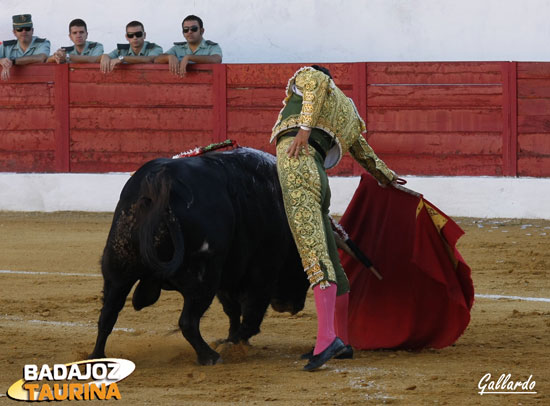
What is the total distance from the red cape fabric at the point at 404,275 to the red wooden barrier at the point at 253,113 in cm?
481

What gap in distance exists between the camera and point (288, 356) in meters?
3.71

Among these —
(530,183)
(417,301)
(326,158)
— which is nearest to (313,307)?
(417,301)

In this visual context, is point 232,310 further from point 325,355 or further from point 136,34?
point 136,34

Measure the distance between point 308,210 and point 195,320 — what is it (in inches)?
19.1

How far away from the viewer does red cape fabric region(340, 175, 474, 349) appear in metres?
3.87

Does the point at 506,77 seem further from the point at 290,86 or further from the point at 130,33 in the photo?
the point at 290,86

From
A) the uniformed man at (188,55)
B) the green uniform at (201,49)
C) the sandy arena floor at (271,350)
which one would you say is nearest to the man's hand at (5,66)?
the uniformed man at (188,55)

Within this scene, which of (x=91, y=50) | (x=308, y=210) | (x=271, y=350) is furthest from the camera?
(x=91, y=50)

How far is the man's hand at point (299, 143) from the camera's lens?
133 inches

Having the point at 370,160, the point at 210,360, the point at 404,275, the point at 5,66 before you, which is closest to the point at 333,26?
the point at 5,66

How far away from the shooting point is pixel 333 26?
10.2 metres

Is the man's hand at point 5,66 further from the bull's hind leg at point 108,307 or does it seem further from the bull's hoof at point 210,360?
the bull's hoof at point 210,360

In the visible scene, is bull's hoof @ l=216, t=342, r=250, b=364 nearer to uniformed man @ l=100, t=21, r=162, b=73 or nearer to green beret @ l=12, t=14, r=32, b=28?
uniformed man @ l=100, t=21, r=162, b=73

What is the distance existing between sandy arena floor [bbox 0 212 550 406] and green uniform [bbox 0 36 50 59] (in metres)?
3.27
